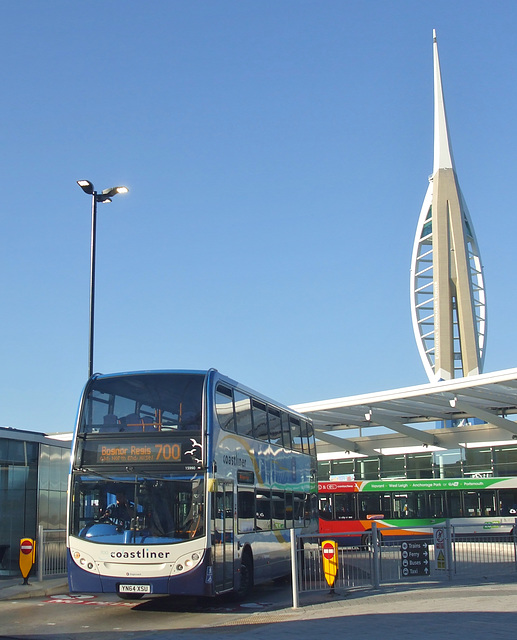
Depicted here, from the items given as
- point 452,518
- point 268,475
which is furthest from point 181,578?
point 452,518

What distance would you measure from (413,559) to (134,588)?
619 cm

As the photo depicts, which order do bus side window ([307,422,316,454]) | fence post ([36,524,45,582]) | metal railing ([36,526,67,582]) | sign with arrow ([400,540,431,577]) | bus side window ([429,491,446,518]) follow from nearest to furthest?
sign with arrow ([400,540,431,577])
fence post ([36,524,45,582])
metal railing ([36,526,67,582])
bus side window ([307,422,316,454])
bus side window ([429,491,446,518])

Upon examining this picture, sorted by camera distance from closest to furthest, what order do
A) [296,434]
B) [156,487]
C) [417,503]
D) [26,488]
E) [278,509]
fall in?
[156,487] < [278,509] < [296,434] < [26,488] < [417,503]

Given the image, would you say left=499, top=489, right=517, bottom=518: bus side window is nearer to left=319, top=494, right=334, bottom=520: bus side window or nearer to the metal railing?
left=319, top=494, right=334, bottom=520: bus side window

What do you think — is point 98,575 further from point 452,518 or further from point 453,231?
point 453,231

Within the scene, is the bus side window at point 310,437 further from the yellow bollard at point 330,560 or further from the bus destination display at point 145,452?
the bus destination display at point 145,452

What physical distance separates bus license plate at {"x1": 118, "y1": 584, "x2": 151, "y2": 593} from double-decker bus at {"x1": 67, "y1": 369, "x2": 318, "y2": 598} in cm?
2

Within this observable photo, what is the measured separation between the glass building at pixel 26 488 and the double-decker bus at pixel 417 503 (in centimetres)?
1352

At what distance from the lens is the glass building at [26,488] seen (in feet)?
61.2

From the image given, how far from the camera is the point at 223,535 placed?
1310cm

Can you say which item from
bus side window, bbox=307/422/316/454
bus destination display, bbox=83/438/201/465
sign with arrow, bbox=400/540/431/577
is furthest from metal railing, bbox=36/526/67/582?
sign with arrow, bbox=400/540/431/577

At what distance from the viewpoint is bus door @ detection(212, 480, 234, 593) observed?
12656 millimetres

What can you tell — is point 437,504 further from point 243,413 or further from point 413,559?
point 243,413

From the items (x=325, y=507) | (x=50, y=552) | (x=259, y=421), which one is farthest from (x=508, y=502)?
(x=50, y=552)
